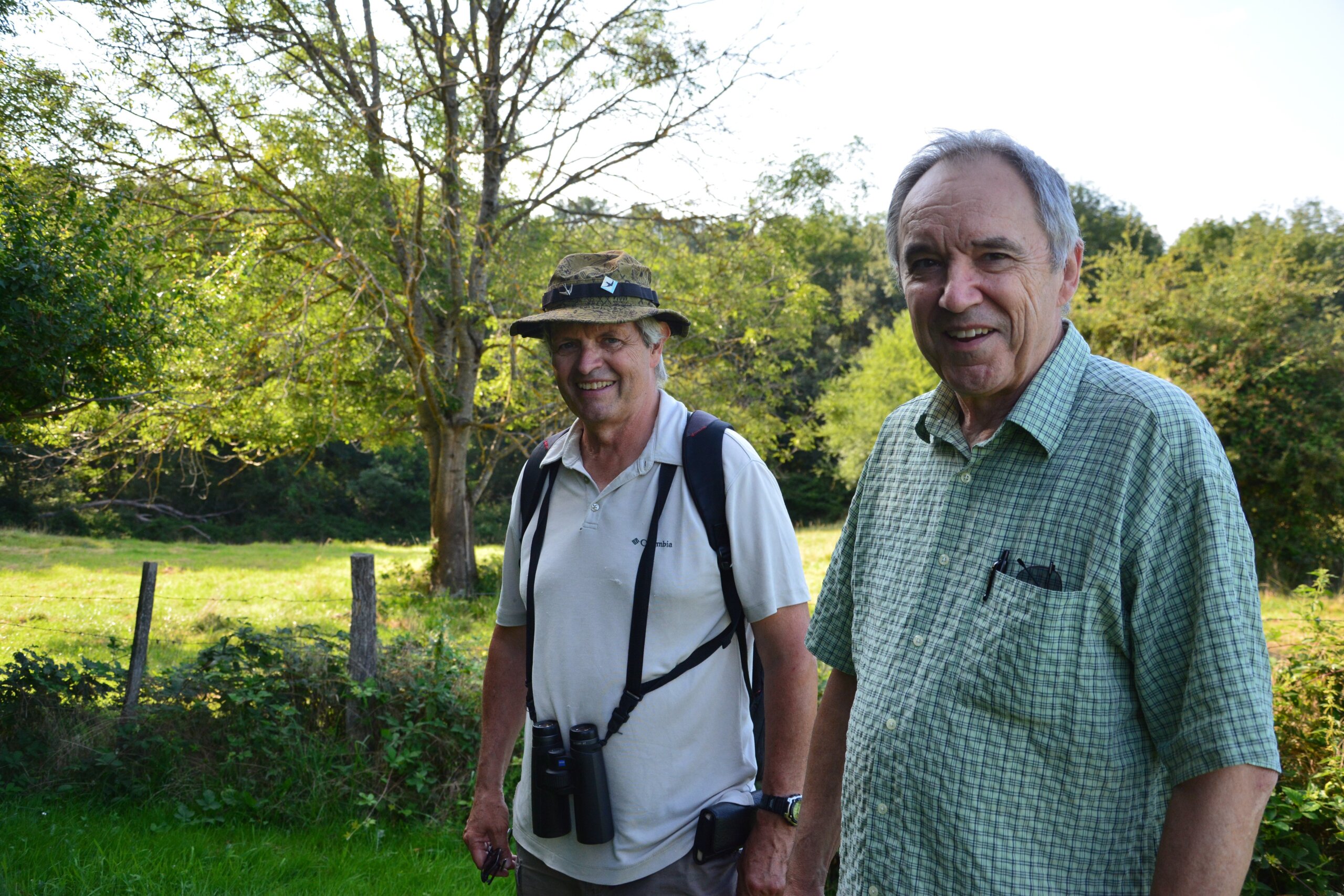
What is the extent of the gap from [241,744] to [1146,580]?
560cm

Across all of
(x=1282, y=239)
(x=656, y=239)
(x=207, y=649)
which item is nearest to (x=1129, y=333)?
(x=1282, y=239)

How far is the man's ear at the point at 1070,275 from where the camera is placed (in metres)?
1.67

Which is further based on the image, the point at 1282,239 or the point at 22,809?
the point at 1282,239

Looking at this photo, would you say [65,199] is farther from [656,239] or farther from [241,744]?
[656,239]

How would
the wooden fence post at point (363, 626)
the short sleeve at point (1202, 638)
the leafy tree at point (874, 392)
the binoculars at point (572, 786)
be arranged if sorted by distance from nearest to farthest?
1. the short sleeve at point (1202, 638)
2. the binoculars at point (572, 786)
3. the wooden fence post at point (363, 626)
4. the leafy tree at point (874, 392)

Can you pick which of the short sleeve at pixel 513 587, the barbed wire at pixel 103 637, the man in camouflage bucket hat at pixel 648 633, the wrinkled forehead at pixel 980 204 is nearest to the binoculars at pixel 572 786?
the man in camouflage bucket hat at pixel 648 633

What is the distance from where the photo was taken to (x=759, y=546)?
2.39 meters

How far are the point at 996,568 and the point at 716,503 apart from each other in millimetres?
1006

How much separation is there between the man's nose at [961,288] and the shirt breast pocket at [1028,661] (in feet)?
1.59

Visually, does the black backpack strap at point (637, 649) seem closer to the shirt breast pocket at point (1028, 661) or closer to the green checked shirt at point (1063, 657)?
the green checked shirt at point (1063, 657)

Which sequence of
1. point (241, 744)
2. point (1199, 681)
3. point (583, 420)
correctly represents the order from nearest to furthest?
point (1199, 681)
point (583, 420)
point (241, 744)

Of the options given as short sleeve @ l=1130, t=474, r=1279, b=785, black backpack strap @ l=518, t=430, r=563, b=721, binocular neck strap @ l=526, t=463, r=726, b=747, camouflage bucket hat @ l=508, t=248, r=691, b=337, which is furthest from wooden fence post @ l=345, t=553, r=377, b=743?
Answer: short sleeve @ l=1130, t=474, r=1279, b=785

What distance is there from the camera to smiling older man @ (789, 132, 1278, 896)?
127 cm

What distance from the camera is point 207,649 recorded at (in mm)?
5844
